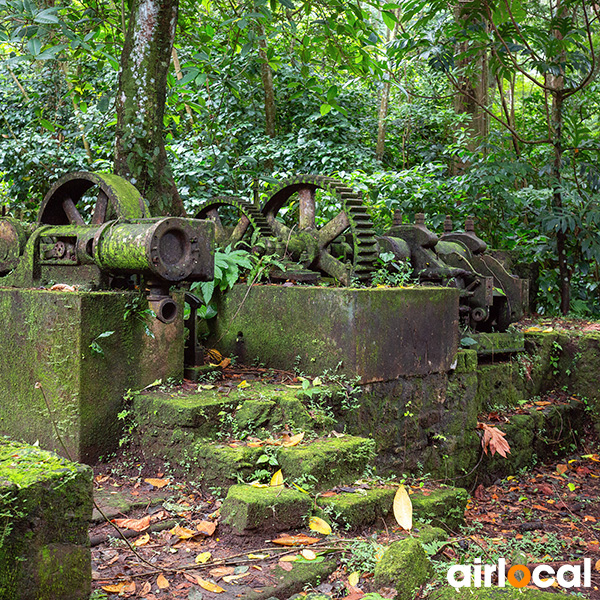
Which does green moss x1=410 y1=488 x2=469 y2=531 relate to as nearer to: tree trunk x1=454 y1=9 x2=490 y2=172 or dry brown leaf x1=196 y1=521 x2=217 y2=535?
dry brown leaf x1=196 y1=521 x2=217 y2=535

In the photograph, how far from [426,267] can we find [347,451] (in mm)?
2628

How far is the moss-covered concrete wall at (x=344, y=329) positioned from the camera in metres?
4.53

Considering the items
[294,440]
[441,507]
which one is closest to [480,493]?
[441,507]

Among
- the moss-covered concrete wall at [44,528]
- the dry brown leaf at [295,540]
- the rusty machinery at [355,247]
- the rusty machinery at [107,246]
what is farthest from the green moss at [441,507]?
→ the moss-covered concrete wall at [44,528]

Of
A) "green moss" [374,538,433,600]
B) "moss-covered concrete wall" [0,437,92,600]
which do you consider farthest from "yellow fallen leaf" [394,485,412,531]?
"moss-covered concrete wall" [0,437,92,600]

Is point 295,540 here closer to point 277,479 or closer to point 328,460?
point 277,479

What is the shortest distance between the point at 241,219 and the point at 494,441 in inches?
126

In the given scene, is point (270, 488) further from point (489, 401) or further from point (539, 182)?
A: point (539, 182)

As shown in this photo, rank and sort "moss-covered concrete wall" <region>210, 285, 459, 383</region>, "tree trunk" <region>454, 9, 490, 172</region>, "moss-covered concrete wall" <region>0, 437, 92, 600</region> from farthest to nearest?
"tree trunk" <region>454, 9, 490, 172</region> < "moss-covered concrete wall" <region>210, 285, 459, 383</region> < "moss-covered concrete wall" <region>0, 437, 92, 600</region>

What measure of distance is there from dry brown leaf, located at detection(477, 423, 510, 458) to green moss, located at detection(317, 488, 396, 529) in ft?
8.09

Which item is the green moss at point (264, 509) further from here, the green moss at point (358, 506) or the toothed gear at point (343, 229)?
the toothed gear at point (343, 229)

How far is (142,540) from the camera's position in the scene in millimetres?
3113

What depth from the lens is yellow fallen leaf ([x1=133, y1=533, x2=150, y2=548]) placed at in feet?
10.1

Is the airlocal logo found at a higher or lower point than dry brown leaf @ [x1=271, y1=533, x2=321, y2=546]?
lower
